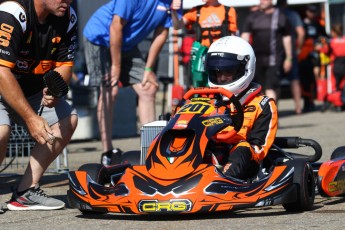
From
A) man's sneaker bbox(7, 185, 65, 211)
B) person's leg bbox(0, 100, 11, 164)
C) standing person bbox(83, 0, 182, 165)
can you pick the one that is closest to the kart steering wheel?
man's sneaker bbox(7, 185, 65, 211)

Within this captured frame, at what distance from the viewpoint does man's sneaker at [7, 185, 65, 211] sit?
7.77 m

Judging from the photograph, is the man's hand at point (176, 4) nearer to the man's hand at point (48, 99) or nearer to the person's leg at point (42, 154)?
the person's leg at point (42, 154)

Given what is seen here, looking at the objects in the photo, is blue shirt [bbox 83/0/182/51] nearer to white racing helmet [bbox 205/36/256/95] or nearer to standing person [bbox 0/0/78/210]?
white racing helmet [bbox 205/36/256/95]

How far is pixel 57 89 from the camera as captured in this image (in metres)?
7.45

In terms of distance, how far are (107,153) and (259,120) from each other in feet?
9.28

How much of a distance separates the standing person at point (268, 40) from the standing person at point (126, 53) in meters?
4.01

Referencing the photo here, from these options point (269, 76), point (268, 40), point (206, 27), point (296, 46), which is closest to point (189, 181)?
point (206, 27)

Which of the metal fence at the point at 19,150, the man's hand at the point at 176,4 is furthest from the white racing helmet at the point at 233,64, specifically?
the man's hand at the point at 176,4

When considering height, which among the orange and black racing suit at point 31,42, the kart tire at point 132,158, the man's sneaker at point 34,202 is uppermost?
the orange and black racing suit at point 31,42

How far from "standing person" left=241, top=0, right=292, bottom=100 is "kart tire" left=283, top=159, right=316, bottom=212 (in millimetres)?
7313

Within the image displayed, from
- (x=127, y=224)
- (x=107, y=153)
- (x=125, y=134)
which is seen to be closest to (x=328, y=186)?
(x=127, y=224)

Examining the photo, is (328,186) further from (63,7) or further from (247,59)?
(63,7)

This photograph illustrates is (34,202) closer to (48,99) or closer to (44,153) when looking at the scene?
(44,153)

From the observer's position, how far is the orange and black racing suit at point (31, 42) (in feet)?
24.2
